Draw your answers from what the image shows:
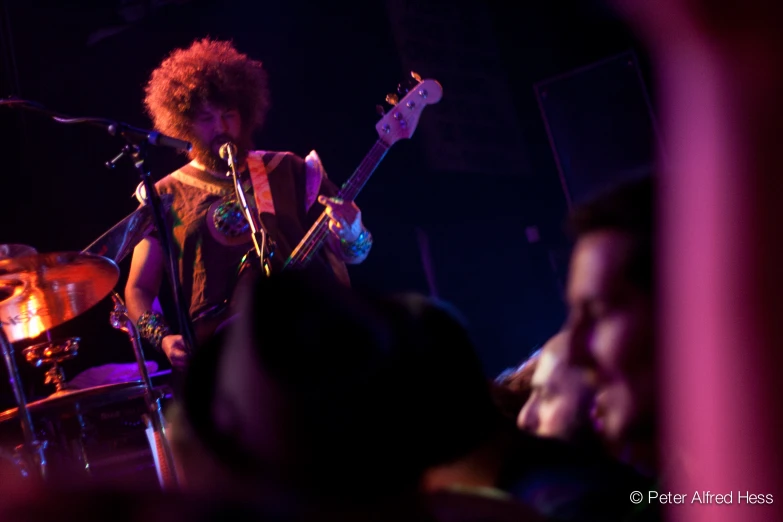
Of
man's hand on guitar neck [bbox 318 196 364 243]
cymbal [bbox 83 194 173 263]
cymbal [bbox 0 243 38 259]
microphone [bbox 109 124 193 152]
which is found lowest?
man's hand on guitar neck [bbox 318 196 364 243]

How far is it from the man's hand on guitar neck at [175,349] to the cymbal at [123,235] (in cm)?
42

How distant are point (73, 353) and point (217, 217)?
3.06ft

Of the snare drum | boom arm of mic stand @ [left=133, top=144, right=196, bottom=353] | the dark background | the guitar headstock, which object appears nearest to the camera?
boom arm of mic stand @ [left=133, top=144, right=196, bottom=353]

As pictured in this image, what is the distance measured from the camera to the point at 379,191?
5867 mm

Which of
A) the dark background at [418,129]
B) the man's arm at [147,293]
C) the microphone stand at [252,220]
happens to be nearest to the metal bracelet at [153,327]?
the man's arm at [147,293]

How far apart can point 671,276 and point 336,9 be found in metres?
5.59

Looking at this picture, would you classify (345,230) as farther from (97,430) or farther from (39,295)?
(97,430)

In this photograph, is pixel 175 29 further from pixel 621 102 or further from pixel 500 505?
pixel 500 505

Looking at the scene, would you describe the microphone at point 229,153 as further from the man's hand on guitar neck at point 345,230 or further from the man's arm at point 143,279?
the man's arm at point 143,279

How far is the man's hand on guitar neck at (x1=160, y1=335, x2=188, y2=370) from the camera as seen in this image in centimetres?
314

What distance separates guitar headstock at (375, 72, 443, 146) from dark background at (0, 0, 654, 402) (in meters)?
1.54

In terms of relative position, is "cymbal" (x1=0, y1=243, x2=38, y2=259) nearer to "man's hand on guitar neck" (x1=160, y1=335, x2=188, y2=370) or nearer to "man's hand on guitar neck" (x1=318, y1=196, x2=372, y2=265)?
"man's hand on guitar neck" (x1=160, y1=335, x2=188, y2=370)

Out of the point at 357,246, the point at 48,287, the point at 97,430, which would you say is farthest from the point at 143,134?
the point at 97,430

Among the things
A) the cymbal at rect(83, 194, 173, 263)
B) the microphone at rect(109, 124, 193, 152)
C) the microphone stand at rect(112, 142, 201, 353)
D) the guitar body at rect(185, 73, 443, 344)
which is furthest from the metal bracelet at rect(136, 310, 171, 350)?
the microphone at rect(109, 124, 193, 152)
